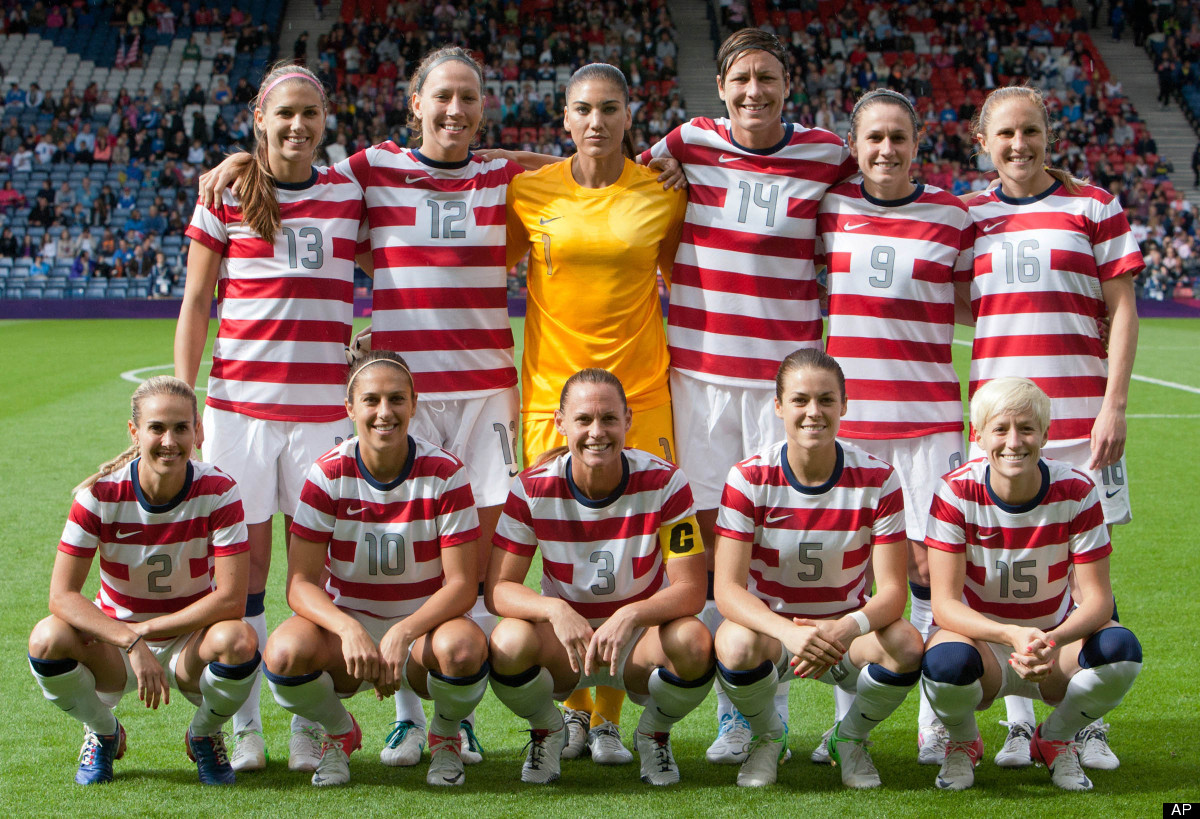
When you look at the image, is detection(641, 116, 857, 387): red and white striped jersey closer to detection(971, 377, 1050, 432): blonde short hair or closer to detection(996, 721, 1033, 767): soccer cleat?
detection(971, 377, 1050, 432): blonde short hair

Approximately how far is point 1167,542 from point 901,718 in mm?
3043

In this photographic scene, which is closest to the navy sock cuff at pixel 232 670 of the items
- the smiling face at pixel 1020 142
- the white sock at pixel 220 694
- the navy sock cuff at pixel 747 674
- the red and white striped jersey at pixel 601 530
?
the white sock at pixel 220 694

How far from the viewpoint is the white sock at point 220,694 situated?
126 inches

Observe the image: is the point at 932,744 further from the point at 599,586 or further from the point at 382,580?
the point at 382,580

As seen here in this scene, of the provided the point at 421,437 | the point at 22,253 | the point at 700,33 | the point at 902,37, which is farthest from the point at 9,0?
the point at 421,437

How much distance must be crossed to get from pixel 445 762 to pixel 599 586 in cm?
65

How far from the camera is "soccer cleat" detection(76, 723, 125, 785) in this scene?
328cm

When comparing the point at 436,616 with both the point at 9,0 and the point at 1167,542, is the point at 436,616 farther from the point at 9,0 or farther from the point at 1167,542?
the point at 9,0

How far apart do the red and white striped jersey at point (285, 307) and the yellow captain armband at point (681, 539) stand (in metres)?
1.14

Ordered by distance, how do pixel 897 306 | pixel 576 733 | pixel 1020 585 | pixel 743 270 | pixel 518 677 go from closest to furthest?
pixel 518 677
pixel 1020 585
pixel 576 733
pixel 897 306
pixel 743 270

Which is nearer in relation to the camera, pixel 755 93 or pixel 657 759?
pixel 657 759

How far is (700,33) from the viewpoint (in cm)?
3141

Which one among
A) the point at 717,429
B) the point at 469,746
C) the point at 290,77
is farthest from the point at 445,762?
the point at 290,77

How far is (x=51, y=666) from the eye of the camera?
3189 mm
